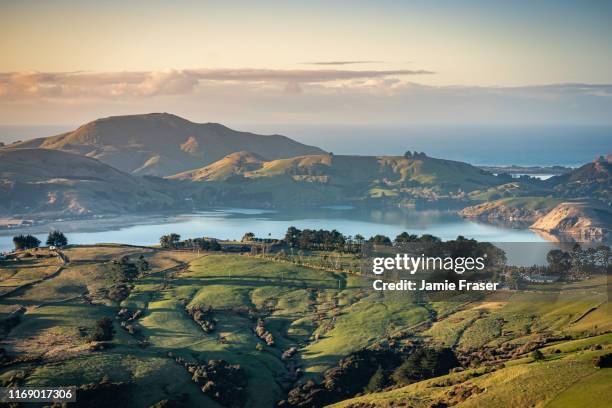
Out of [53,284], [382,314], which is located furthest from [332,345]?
[53,284]

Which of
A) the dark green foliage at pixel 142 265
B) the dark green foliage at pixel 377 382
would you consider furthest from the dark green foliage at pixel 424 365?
the dark green foliage at pixel 142 265

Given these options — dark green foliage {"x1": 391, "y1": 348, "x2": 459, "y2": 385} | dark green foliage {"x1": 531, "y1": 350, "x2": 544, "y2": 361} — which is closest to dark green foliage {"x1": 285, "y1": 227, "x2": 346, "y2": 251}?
dark green foliage {"x1": 391, "y1": 348, "x2": 459, "y2": 385}

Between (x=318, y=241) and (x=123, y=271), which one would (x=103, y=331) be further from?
(x=318, y=241)

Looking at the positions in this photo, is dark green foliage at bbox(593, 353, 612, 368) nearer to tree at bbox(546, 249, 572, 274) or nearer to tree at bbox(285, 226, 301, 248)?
tree at bbox(546, 249, 572, 274)

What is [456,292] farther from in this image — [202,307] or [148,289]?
[148,289]

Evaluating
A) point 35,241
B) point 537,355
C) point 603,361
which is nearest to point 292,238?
point 35,241

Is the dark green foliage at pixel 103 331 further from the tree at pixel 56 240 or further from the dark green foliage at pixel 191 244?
the tree at pixel 56 240
